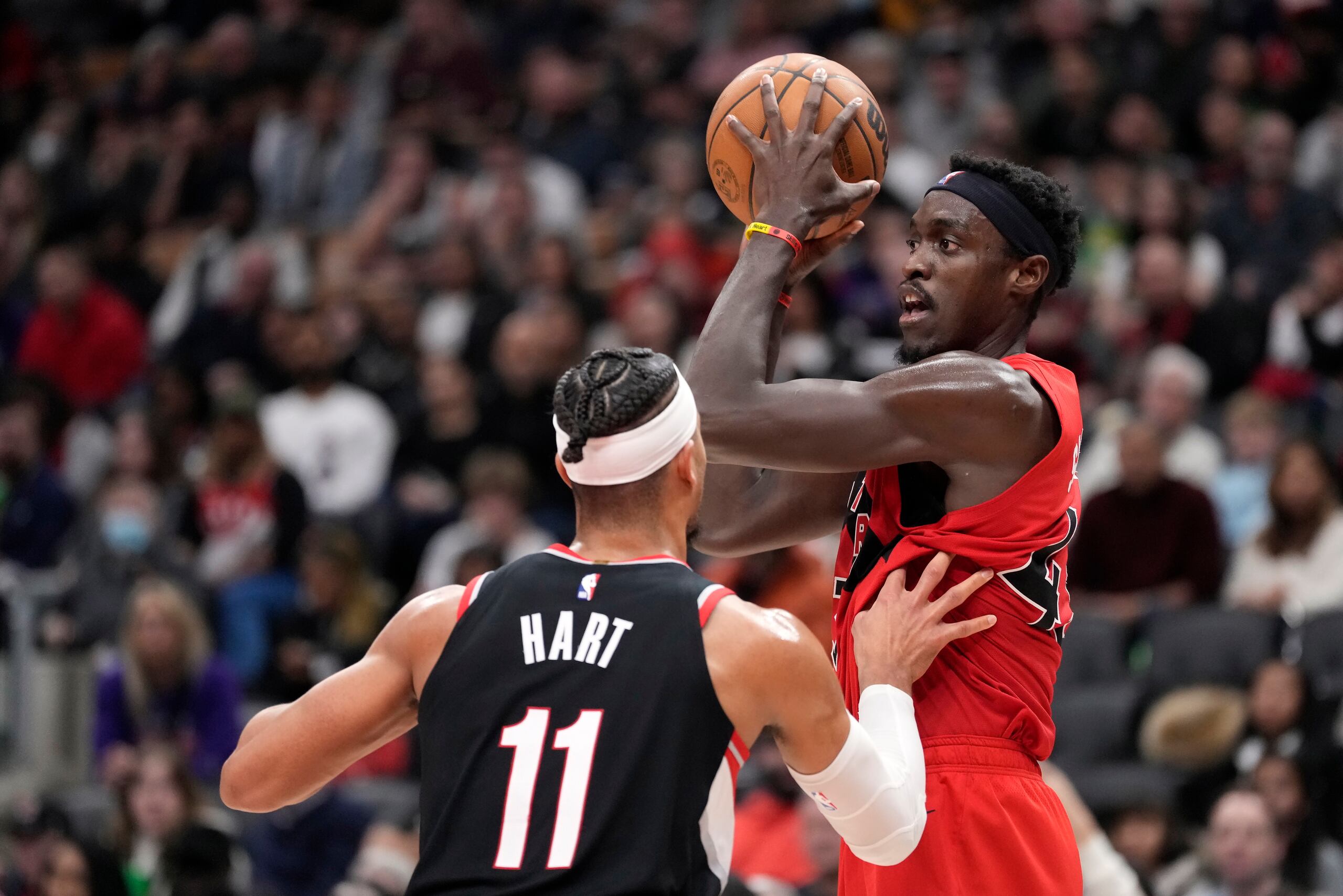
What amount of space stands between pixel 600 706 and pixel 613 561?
12.1 inches

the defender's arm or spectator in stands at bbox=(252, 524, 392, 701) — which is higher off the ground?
the defender's arm

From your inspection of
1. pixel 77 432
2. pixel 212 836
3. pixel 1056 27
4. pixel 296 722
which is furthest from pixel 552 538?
pixel 296 722

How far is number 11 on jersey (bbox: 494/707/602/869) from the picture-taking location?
3111 mm

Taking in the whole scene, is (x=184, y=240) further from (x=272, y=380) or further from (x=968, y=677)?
(x=968, y=677)

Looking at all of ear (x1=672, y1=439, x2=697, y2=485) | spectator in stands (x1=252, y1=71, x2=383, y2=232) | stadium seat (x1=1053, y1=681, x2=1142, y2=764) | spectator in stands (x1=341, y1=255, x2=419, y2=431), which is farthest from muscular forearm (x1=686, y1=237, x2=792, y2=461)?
spectator in stands (x1=252, y1=71, x2=383, y2=232)

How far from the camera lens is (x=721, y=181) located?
4.48 meters

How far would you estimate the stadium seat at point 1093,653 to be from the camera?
9.02 m

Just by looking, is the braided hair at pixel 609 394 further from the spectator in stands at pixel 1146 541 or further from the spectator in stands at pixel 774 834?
the spectator in stands at pixel 1146 541

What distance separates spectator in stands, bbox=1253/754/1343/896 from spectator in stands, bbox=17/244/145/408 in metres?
9.68

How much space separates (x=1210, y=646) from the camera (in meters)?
8.72

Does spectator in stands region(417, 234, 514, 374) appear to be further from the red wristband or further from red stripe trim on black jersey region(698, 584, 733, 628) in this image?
red stripe trim on black jersey region(698, 584, 733, 628)

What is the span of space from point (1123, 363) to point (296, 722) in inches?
326

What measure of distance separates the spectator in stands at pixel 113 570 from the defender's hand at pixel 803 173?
729cm

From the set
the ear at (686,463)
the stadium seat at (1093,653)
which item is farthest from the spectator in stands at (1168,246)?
the ear at (686,463)
